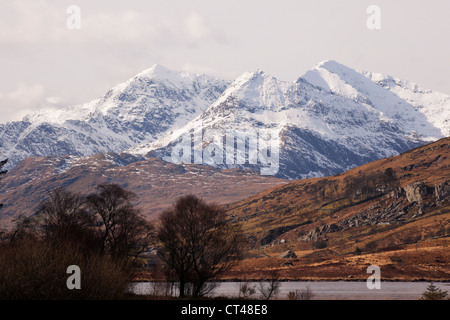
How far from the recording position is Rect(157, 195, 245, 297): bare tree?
222ft

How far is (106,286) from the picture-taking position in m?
41.4

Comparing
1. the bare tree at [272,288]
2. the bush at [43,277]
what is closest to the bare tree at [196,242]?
the bare tree at [272,288]

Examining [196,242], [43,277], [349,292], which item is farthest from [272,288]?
[349,292]

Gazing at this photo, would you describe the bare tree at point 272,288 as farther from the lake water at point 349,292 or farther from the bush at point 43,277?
the bush at point 43,277

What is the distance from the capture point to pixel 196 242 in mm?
67375

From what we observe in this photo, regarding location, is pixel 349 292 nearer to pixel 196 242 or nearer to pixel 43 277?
pixel 196 242

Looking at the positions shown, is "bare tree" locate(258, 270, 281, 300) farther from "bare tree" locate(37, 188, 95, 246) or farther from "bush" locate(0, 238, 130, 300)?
"bush" locate(0, 238, 130, 300)

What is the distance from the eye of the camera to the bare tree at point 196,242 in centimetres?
6769

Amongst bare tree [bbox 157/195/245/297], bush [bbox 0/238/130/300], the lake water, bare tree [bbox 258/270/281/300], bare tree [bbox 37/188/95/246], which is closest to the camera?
bush [bbox 0/238/130/300]

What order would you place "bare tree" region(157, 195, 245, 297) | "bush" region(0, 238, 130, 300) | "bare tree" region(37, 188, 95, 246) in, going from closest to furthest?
1. "bush" region(0, 238, 130, 300)
2. "bare tree" region(157, 195, 245, 297)
3. "bare tree" region(37, 188, 95, 246)

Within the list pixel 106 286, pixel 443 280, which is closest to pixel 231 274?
pixel 443 280

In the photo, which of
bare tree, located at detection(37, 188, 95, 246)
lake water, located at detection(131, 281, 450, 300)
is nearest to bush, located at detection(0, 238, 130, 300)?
bare tree, located at detection(37, 188, 95, 246)
